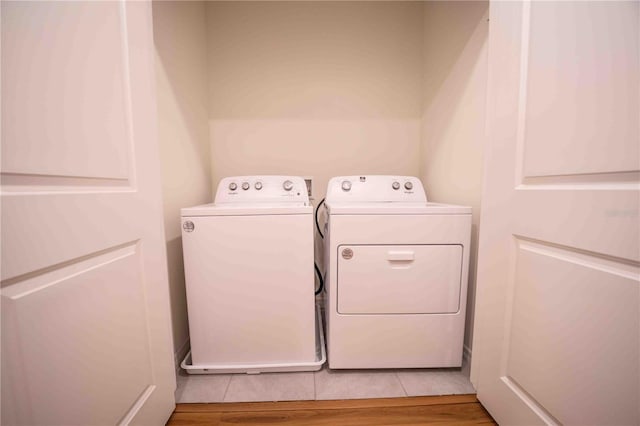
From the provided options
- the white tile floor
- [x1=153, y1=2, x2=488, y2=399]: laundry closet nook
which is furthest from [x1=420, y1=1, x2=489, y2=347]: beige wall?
the white tile floor

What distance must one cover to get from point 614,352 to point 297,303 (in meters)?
0.97

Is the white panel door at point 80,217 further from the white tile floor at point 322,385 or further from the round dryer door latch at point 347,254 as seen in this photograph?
the round dryer door latch at point 347,254

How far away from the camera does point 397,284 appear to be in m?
1.14

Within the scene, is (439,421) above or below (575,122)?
below

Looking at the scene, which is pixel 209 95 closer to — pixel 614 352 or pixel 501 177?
pixel 501 177

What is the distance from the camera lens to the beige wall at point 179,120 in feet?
3.85

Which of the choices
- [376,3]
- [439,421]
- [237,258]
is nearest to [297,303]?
[237,258]

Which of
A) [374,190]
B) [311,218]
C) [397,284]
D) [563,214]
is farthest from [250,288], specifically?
[563,214]

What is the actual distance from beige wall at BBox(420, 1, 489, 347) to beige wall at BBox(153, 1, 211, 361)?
1.47 m

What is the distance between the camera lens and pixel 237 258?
1116mm

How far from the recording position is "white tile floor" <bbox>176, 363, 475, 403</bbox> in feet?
3.54

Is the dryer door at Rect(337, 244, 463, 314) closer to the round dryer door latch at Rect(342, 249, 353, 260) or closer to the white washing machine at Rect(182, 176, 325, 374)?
the round dryer door latch at Rect(342, 249, 353, 260)

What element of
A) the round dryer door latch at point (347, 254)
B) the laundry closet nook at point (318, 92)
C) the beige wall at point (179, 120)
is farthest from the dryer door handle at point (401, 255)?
the beige wall at point (179, 120)

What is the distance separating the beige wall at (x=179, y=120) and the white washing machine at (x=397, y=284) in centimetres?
78
